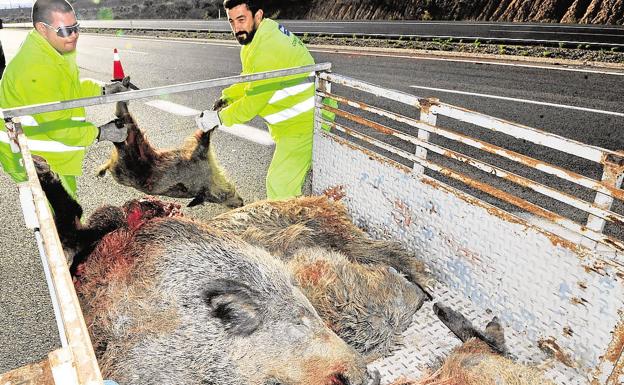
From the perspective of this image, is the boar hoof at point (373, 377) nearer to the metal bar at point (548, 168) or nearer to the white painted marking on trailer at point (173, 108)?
the metal bar at point (548, 168)

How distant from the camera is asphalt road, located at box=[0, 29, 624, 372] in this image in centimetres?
378

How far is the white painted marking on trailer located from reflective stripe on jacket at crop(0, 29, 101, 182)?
5439 mm

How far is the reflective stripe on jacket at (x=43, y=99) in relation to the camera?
11.3 ft

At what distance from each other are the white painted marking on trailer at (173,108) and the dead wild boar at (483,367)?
24.1 ft

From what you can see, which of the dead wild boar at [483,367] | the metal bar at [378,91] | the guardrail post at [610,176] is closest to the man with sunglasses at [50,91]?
the metal bar at [378,91]

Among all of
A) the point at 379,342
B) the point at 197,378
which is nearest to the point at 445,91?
the point at 379,342

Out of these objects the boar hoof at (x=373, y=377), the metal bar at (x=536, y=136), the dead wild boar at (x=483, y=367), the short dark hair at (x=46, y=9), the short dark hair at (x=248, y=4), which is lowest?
the boar hoof at (x=373, y=377)

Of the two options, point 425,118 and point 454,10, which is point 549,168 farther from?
point 454,10

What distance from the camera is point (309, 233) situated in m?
3.39

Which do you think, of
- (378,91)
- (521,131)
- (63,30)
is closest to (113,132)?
(63,30)

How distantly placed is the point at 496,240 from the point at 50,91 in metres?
3.26

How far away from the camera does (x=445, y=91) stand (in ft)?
35.8

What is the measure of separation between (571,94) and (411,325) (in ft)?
29.8

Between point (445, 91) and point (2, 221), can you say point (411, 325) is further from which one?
point (445, 91)
